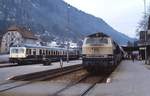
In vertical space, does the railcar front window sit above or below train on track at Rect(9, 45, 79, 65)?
above

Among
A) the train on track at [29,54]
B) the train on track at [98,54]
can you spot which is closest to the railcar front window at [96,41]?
the train on track at [98,54]

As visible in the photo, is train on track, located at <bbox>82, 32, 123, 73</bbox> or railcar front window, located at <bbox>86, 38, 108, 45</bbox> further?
railcar front window, located at <bbox>86, 38, 108, 45</bbox>

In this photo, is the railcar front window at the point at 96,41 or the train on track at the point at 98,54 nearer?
the train on track at the point at 98,54

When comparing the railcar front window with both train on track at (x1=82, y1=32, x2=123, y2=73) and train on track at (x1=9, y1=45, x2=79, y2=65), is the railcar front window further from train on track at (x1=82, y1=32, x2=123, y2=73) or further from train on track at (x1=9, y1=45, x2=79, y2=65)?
train on track at (x1=9, y1=45, x2=79, y2=65)

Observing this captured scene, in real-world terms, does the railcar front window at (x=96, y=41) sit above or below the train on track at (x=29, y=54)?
above

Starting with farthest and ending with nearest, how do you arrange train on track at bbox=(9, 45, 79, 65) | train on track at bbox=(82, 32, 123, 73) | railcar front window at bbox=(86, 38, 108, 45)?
train on track at bbox=(9, 45, 79, 65)
railcar front window at bbox=(86, 38, 108, 45)
train on track at bbox=(82, 32, 123, 73)

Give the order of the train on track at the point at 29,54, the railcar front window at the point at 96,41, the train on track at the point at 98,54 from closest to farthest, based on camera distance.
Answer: the train on track at the point at 98,54, the railcar front window at the point at 96,41, the train on track at the point at 29,54

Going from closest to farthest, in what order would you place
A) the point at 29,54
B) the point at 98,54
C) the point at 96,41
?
the point at 98,54 → the point at 96,41 → the point at 29,54

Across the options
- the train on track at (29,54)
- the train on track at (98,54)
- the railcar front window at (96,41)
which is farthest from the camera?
the train on track at (29,54)

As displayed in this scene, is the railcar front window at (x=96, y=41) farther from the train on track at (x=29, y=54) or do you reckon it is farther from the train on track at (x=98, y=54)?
the train on track at (x=29, y=54)

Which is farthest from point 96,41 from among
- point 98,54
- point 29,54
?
point 29,54

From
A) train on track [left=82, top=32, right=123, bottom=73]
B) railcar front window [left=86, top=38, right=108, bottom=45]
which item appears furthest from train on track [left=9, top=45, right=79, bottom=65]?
train on track [left=82, top=32, right=123, bottom=73]

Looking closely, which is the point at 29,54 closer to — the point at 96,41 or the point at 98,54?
the point at 96,41

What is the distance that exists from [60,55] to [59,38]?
392ft
